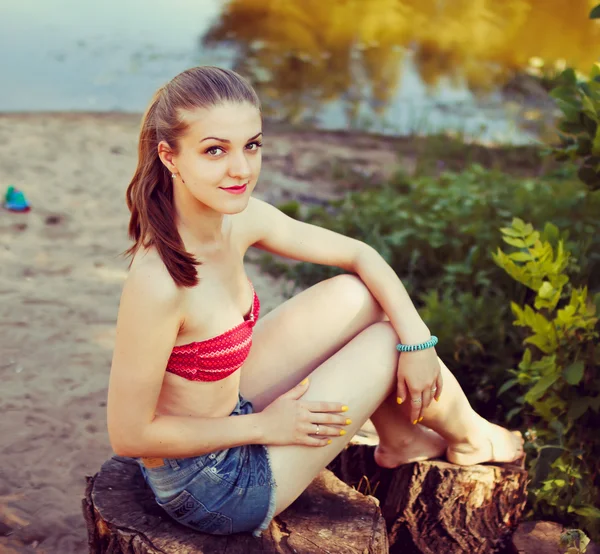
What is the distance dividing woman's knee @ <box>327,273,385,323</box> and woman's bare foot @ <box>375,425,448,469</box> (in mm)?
395

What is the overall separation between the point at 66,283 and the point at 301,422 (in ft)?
8.92

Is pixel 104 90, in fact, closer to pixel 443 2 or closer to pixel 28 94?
pixel 28 94

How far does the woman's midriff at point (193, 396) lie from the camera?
2.04 meters

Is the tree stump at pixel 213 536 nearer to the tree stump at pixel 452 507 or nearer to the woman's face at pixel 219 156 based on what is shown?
the tree stump at pixel 452 507

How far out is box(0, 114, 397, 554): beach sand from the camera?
2900 mm

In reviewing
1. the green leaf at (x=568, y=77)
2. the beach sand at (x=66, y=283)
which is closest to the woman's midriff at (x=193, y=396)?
the beach sand at (x=66, y=283)

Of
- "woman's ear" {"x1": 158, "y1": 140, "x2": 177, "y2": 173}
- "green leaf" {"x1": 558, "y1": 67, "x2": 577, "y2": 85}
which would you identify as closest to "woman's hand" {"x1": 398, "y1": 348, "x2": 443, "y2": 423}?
"woman's ear" {"x1": 158, "y1": 140, "x2": 177, "y2": 173}

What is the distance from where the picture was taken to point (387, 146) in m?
7.40

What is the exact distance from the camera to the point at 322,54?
9.65 m

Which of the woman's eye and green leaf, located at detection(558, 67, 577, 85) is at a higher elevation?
green leaf, located at detection(558, 67, 577, 85)

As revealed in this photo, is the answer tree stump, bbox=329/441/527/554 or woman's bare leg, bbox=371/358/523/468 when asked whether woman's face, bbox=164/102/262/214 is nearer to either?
woman's bare leg, bbox=371/358/523/468

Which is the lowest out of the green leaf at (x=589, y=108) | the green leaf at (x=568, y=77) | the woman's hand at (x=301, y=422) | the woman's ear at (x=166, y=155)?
the woman's hand at (x=301, y=422)

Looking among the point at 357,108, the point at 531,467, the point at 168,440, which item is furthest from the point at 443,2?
the point at 168,440

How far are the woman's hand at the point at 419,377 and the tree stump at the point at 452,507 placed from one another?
1.08ft
